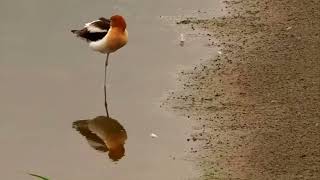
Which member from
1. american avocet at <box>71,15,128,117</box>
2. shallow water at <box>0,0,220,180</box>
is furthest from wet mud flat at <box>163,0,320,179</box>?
american avocet at <box>71,15,128,117</box>

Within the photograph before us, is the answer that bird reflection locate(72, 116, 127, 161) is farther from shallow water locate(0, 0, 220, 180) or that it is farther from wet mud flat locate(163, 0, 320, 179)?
wet mud flat locate(163, 0, 320, 179)

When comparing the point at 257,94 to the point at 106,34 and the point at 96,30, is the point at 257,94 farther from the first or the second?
the point at 96,30

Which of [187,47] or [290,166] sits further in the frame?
[187,47]

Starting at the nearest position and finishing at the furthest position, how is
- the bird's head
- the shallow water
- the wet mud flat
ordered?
the wet mud flat
the shallow water
the bird's head

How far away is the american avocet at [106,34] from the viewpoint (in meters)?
8.86

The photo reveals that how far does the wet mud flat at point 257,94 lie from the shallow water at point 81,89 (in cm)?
25

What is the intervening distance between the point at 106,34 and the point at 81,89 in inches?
27.9

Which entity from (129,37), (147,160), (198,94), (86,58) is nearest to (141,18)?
(129,37)

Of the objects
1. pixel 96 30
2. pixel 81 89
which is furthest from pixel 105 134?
pixel 96 30

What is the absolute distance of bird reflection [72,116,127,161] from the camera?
7.57m

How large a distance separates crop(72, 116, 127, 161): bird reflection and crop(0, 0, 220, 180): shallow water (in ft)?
0.21

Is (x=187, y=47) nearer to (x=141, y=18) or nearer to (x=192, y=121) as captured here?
(x=141, y=18)

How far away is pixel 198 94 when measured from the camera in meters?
8.53

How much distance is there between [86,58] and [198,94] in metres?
1.58
